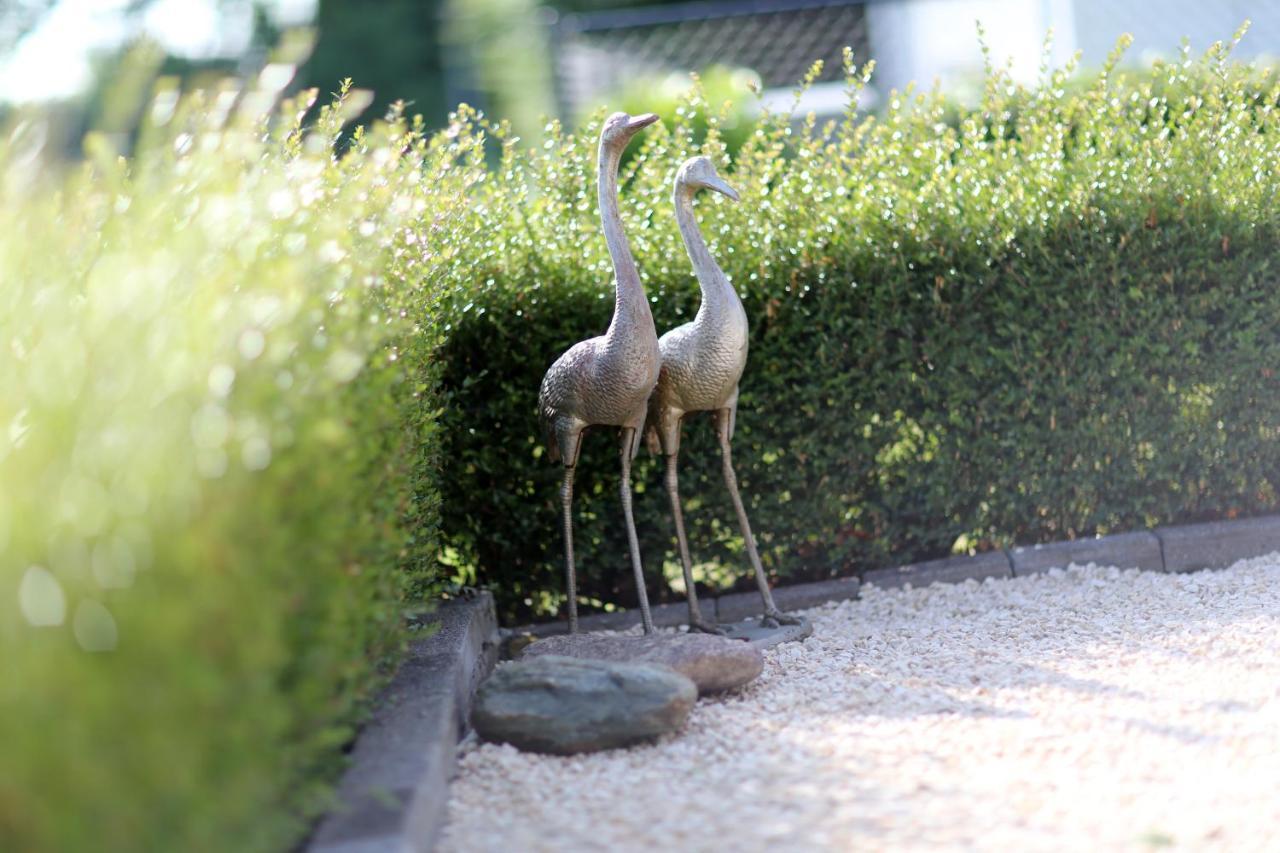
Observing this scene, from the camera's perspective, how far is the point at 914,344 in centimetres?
546

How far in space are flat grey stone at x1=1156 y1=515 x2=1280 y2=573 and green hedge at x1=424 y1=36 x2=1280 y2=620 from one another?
0.66 ft

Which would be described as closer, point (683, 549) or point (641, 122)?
point (641, 122)

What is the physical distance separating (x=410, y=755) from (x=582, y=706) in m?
0.64

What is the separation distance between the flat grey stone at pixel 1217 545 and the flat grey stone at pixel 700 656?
2359 mm

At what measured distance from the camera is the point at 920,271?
5469 millimetres

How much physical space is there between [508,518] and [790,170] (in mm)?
1947

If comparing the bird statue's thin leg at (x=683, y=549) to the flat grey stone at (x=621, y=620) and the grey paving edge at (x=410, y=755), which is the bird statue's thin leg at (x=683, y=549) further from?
the grey paving edge at (x=410, y=755)

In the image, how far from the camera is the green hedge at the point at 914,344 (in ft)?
17.8

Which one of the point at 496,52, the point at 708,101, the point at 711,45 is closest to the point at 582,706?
the point at 708,101

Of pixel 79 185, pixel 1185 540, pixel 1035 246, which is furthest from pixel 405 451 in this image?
pixel 1185 540

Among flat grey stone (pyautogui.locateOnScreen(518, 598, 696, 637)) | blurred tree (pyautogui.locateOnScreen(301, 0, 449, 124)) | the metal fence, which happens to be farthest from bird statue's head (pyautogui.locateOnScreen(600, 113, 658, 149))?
blurred tree (pyautogui.locateOnScreen(301, 0, 449, 124))

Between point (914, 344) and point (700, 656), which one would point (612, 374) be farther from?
point (914, 344)

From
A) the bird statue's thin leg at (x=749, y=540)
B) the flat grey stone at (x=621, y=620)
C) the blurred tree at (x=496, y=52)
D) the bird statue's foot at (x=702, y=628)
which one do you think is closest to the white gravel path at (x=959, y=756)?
the bird statue's thin leg at (x=749, y=540)

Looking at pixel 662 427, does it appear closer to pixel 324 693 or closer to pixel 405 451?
pixel 405 451
